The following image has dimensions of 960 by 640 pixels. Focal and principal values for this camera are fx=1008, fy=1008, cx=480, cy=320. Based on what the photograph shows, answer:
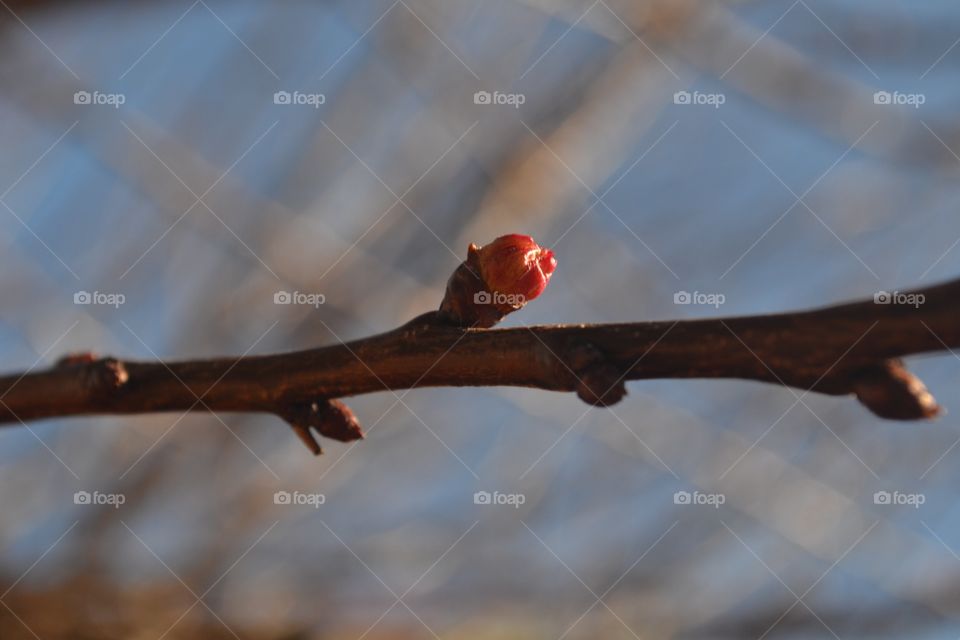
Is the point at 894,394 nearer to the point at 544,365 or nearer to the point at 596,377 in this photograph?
the point at 596,377

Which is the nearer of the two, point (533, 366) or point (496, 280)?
point (533, 366)

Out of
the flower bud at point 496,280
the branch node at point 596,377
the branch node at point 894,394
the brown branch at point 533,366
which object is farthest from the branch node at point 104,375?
the branch node at point 894,394

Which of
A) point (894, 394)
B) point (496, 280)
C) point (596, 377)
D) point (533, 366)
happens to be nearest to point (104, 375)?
point (496, 280)

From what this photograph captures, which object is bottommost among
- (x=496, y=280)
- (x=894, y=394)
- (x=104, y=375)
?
(x=894, y=394)

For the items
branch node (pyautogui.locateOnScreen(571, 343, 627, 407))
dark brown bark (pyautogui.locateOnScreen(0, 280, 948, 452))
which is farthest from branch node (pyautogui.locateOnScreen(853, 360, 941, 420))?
branch node (pyautogui.locateOnScreen(571, 343, 627, 407))

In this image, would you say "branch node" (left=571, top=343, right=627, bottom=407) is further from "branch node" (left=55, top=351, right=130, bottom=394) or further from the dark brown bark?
"branch node" (left=55, top=351, right=130, bottom=394)

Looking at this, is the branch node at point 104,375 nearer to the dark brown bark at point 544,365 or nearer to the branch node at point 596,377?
the dark brown bark at point 544,365

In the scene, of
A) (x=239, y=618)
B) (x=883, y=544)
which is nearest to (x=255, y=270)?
(x=239, y=618)
